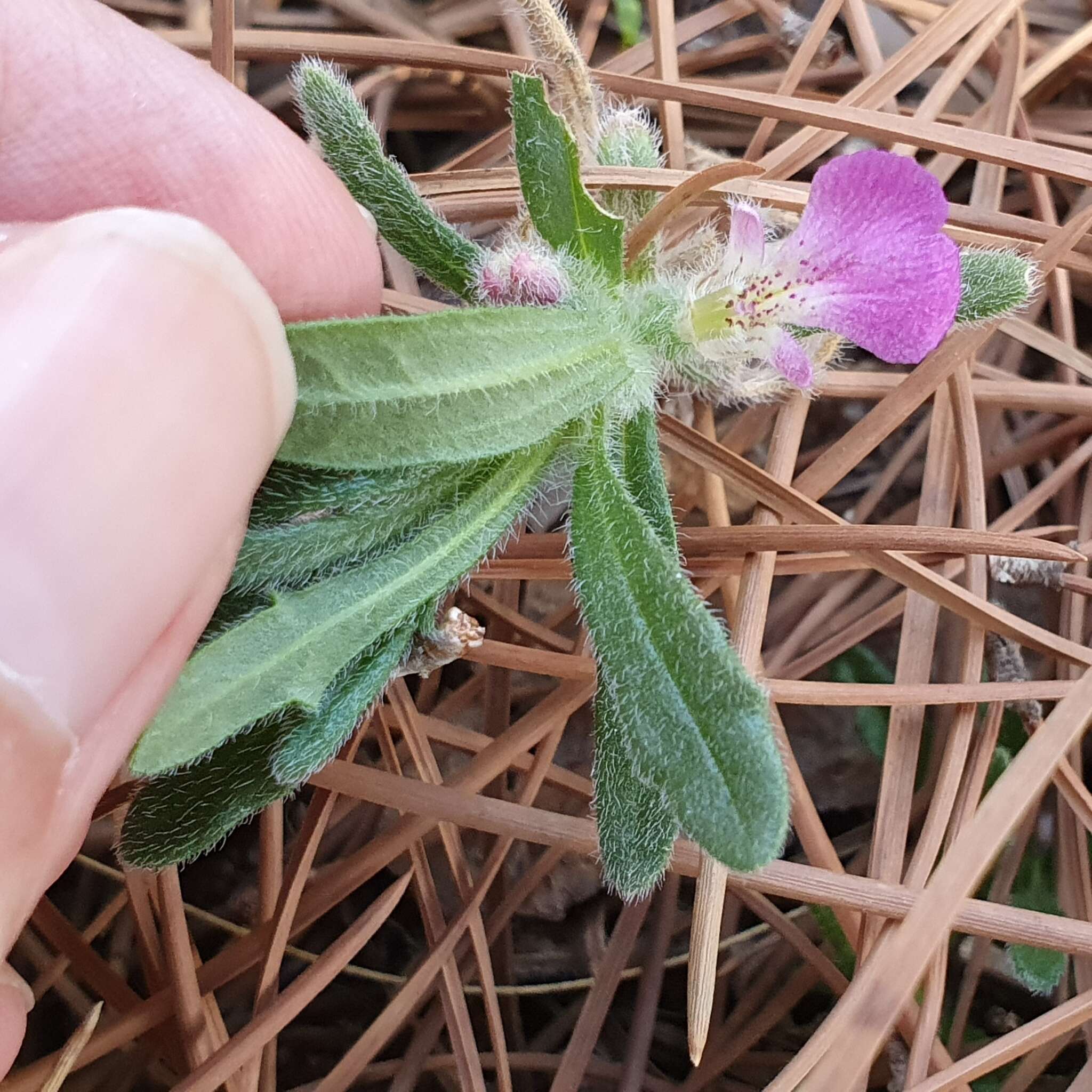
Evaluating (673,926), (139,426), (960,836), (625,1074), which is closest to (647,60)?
(139,426)

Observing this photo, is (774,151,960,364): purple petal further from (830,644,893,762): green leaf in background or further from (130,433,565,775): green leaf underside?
(830,644,893,762): green leaf in background

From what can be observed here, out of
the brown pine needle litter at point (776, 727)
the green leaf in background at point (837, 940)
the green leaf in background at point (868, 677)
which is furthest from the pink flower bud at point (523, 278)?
the green leaf in background at point (837, 940)

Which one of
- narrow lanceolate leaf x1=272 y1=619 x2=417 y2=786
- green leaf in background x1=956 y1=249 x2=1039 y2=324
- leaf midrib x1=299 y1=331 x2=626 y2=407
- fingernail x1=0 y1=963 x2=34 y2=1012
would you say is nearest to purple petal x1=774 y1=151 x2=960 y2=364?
green leaf in background x1=956 y1=249 x2=1039 y2=324

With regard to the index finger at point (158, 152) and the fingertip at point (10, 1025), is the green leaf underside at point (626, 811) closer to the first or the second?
the index finger at point (158, 152)

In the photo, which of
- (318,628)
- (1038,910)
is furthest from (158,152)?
(1038,910)

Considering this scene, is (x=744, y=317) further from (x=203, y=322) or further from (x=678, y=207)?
(x=203, y=322)

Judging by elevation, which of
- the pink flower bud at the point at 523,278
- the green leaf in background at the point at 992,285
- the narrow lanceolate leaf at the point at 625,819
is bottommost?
the narrow lanceolate leaf at the point at 625,819
